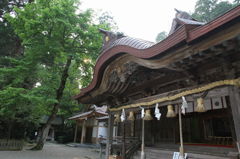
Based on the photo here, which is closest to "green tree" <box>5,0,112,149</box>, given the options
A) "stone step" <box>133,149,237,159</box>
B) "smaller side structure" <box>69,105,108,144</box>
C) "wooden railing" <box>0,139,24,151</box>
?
"wooden railing" <box>0,139,24,151</box>

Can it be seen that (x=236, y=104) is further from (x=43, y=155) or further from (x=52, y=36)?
(x=52, y=36)

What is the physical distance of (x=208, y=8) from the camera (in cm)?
2509

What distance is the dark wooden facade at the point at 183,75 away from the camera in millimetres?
2742

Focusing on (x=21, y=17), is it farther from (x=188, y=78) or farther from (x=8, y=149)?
(x=188, y=78)

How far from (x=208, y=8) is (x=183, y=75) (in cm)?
2641

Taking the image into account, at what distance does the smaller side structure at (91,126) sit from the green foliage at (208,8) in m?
19.7

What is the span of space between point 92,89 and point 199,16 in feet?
82.7

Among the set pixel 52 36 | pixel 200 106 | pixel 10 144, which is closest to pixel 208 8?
pixel 52 36

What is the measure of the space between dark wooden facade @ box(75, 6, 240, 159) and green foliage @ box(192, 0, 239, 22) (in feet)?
71.4

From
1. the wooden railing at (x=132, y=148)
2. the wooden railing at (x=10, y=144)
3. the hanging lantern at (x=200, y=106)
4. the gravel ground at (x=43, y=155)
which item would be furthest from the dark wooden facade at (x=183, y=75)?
the wooden railing at (x=10, y=144)

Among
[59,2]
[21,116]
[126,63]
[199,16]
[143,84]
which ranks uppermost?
[199,16]

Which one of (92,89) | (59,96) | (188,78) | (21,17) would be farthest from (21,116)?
(188,78)

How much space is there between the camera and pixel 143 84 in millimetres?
5680

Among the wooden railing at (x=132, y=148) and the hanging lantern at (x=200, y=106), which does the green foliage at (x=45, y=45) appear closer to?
the wooden railing at (x=132, y=148)
